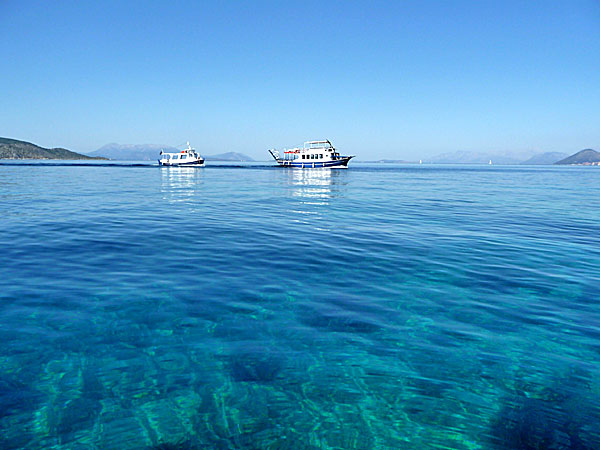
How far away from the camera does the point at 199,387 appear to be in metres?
5.65

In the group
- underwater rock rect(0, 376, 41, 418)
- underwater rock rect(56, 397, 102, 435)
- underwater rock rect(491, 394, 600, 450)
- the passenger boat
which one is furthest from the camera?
the passenger boat

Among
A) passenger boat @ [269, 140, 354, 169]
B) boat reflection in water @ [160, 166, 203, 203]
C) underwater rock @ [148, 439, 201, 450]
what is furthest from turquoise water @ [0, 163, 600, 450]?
passenger boat @ [269, 140, 354, 169]

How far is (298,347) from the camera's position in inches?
269

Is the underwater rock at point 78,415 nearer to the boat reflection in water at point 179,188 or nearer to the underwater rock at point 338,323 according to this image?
the underwater rock at point 338,323

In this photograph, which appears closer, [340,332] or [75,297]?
[340,332]

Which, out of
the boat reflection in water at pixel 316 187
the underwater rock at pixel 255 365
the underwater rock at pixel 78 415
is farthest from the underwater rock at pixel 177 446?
the boat reflection in water at pixel 316 187

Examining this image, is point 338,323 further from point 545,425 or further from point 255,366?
point 545,425

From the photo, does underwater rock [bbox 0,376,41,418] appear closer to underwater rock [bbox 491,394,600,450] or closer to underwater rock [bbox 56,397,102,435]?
underwater rock [bbox 56,397,102,435]

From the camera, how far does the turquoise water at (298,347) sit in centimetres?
487

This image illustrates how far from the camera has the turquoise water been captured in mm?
4871

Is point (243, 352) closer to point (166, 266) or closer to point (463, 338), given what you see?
point (463, 338)

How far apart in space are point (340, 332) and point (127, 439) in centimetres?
426

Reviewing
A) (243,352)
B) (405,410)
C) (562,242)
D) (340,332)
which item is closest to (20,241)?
(243,352)

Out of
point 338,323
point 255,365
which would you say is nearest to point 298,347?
point 255,365
